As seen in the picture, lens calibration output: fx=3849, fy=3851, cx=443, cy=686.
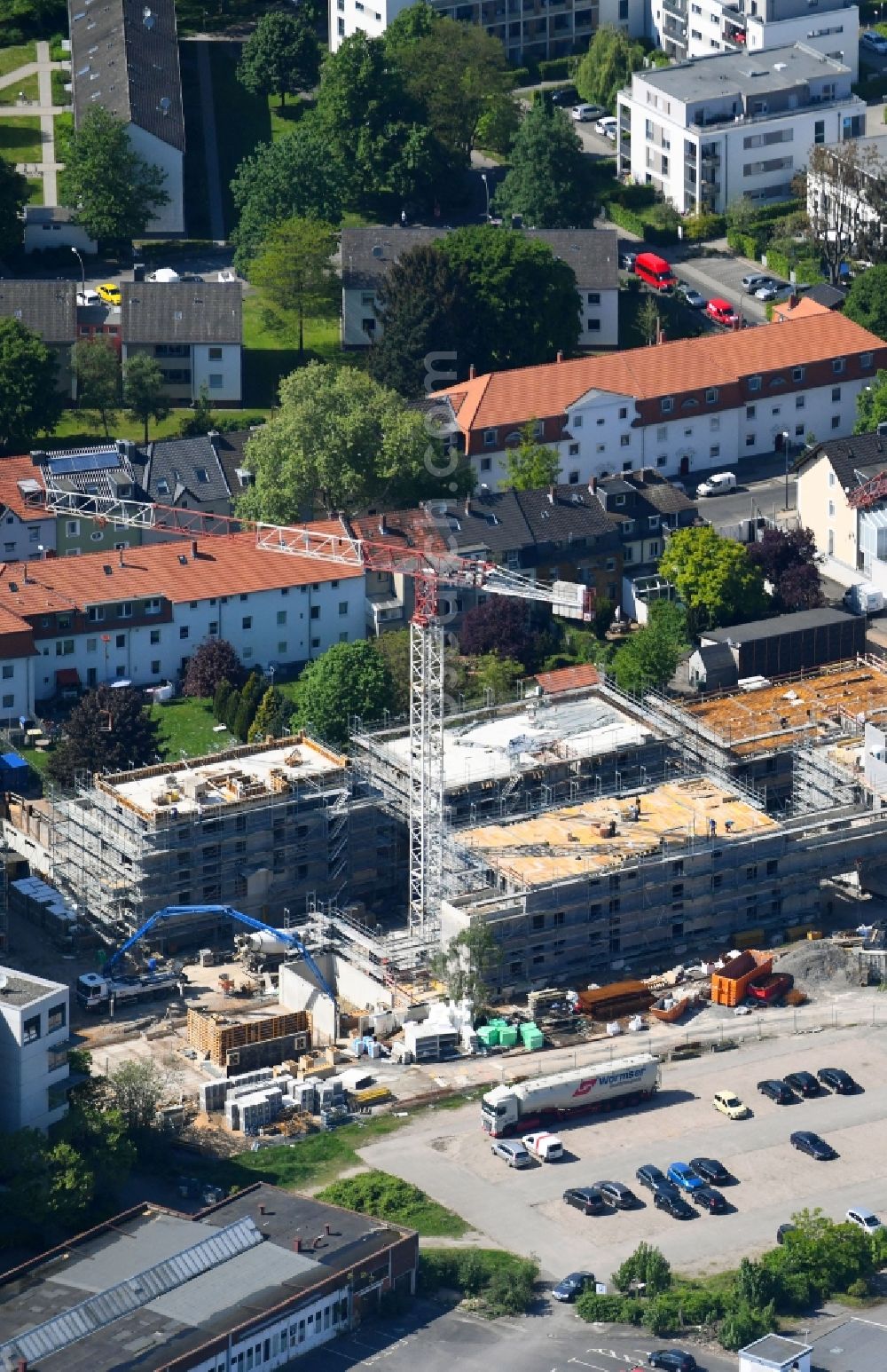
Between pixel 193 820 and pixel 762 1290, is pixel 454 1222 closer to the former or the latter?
pixel 762 1290

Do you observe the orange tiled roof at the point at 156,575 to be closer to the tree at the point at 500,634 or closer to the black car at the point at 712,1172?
the tree at the point at 500,634

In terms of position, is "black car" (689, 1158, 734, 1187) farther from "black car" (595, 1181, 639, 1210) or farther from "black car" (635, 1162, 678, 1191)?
"black car" (595, 1181, 639, 1210)

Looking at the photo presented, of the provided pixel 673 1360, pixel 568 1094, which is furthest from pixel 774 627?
pixel 673 1360

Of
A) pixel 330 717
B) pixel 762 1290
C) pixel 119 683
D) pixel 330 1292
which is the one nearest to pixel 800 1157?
pixel 762 1290

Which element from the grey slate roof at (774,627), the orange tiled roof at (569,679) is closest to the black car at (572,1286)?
the orange tiled roof at (569,679)

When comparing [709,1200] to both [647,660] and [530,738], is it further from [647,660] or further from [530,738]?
[647,660]

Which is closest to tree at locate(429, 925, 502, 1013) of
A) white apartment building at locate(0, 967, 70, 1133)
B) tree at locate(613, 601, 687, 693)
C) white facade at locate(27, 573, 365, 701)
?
white apartment building at locate(0, 967, 70, 1133)
